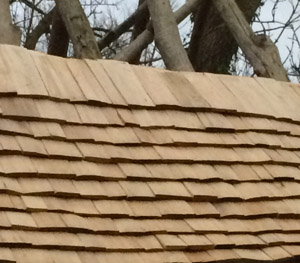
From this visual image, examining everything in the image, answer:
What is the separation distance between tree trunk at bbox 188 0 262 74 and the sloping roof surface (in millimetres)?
3036

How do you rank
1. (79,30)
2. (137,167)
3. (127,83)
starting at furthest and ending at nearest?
(79,30) < (127,83) < (137,167)

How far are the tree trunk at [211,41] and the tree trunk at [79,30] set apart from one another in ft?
7.76

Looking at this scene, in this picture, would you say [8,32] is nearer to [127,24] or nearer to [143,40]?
[143,40]

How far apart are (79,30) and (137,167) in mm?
1564

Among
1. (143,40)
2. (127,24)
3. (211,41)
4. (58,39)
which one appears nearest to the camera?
(143,40)

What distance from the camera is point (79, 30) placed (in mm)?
5137

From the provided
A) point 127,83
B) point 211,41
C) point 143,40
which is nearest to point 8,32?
point 127,83

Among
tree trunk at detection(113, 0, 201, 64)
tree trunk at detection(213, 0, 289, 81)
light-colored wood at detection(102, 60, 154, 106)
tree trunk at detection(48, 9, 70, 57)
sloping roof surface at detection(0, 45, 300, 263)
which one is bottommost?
sloping roof surface at detection(0, 45, 300, 263)

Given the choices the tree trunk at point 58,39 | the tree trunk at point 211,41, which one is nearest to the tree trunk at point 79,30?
the tree trunk at point 58,39

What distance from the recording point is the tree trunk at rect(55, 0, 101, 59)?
5.05 meters

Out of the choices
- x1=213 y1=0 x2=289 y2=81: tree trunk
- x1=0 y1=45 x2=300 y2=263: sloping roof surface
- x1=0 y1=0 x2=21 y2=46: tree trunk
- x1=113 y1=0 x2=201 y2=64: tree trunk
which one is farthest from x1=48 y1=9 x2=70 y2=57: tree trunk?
x1=0 y1=45 x2=300 y2=263: sloping roof surface

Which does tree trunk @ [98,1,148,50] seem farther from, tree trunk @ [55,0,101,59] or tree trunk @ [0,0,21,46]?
tree trunk @ [0,0,21,46]

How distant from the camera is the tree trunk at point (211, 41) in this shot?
7.51 m

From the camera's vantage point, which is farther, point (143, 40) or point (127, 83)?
point (143, 40)
